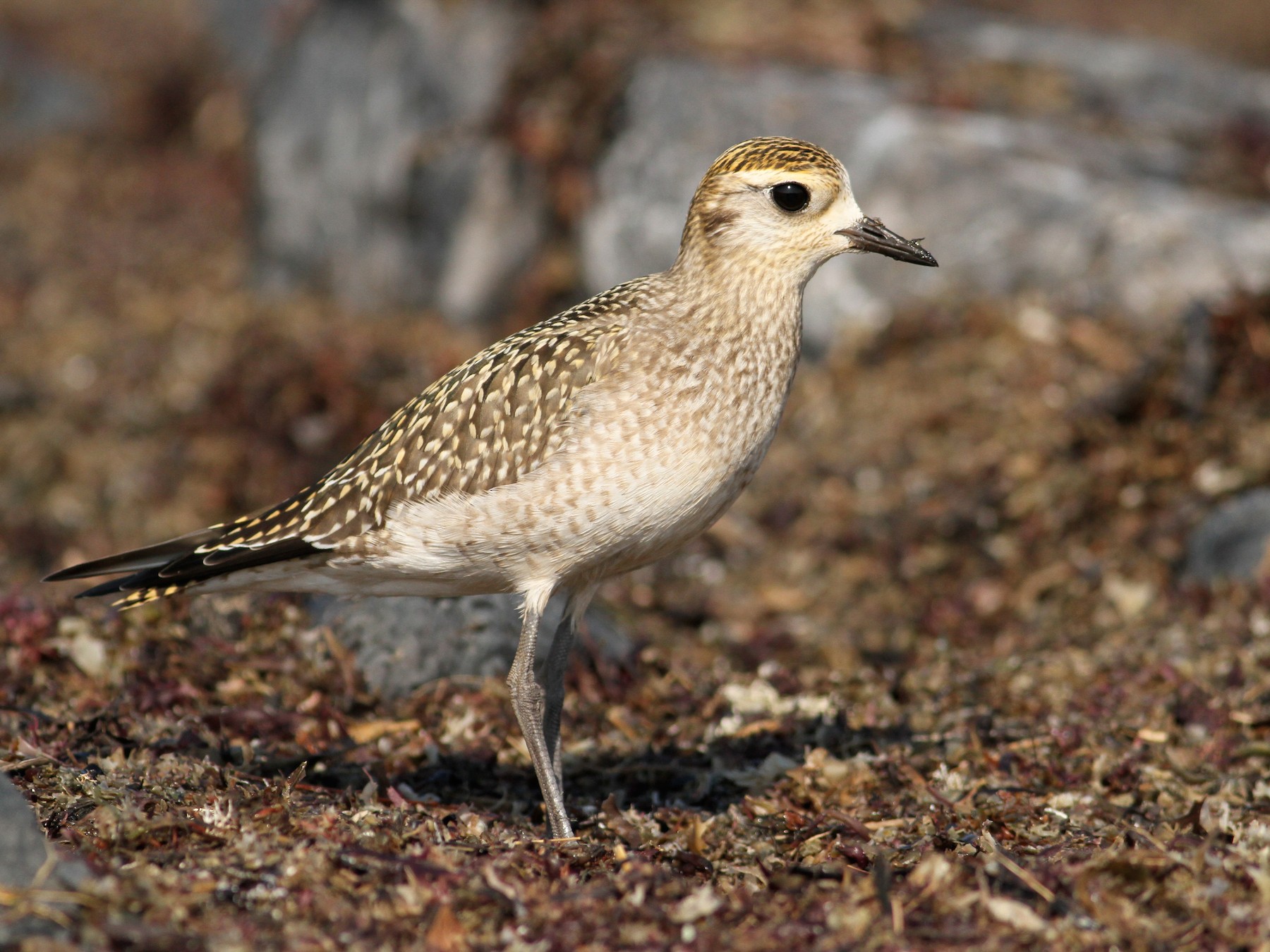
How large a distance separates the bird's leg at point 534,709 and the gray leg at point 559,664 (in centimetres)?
16

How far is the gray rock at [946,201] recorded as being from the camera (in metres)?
10.0

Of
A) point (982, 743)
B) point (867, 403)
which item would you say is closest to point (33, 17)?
point (867, 403)

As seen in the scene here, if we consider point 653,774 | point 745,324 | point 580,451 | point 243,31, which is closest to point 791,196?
point 745,324

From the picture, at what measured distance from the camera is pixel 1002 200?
1062 cm

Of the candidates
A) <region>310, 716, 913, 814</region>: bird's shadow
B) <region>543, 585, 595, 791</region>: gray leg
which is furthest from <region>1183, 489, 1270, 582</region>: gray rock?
<region>543, 585, 595, 791</region>: gray leg

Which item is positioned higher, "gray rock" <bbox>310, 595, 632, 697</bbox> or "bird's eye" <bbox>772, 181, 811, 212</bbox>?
"bird's eye" <bbox>772, 181, 811, 212</bbox>

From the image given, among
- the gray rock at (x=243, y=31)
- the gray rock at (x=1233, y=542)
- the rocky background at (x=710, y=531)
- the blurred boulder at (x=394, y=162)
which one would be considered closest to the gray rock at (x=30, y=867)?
the rocky background at (x=710, y=531)

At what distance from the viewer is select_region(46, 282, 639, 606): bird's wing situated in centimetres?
552

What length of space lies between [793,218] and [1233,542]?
168 inches

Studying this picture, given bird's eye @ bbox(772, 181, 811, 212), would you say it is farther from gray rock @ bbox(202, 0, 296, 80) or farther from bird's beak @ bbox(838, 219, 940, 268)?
gray rock @ bbox(202, 0, 296, 80)

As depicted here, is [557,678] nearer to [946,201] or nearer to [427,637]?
[427,637]

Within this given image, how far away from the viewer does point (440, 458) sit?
5.64 metres

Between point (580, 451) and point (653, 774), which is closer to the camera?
point (580, 451)

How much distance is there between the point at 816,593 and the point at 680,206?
386cm
